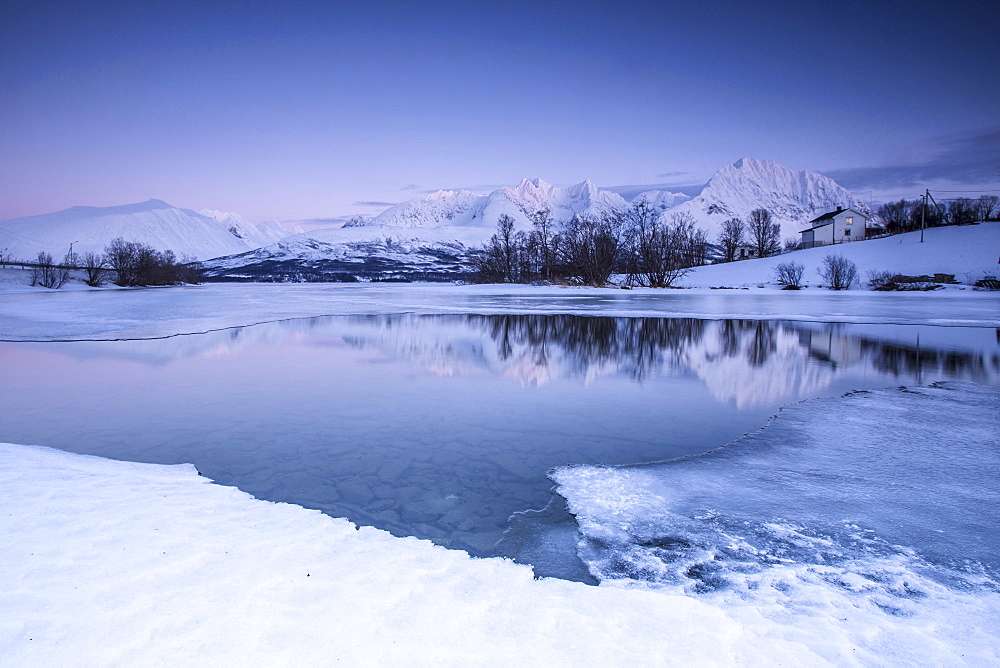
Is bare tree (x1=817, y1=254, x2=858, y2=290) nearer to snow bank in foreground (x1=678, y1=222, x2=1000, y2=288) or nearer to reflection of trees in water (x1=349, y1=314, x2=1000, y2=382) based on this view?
snow bank in foreground (x1=678, y1=222, x2=1000, y2=288)

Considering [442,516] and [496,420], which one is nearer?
[442,516]

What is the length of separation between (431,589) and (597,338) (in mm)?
14279

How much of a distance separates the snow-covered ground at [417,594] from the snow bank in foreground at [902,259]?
59.3 meters

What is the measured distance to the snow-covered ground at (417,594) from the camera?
285 cm

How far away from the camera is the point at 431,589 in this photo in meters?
3.44

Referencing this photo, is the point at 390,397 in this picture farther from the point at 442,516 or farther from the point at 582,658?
the point at 582,658

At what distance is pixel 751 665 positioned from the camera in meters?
2.77

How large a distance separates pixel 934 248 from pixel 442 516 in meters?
71.4

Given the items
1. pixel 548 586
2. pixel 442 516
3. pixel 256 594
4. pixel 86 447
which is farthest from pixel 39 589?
pixel 86 447

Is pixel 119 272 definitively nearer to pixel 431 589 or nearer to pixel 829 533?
pixel 431 589

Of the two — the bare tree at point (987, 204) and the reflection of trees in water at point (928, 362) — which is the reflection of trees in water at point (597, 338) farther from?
the bare tree at point (987, 204)

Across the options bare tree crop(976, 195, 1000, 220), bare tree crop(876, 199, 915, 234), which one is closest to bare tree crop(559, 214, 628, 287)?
bare tree crop(976, 195, 1000, 220)

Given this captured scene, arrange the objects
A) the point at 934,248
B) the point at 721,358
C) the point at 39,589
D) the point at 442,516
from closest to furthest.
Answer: the point at 39,589 < the point at 442,516 < the point at 721,358 < the point at 934,248

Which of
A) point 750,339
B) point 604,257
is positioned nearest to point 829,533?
point 750,339
